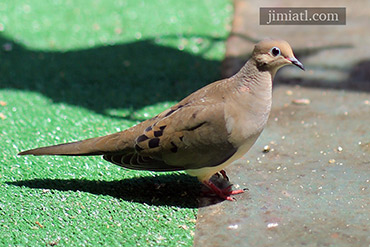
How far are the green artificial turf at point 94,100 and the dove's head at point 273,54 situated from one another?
3.20 ft

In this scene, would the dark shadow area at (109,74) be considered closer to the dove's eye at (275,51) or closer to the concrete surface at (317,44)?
the concrete surface at (317,44)

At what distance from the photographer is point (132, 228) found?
10.8 ft

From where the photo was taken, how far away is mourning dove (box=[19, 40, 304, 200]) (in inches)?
130

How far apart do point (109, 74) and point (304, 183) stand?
251 cm

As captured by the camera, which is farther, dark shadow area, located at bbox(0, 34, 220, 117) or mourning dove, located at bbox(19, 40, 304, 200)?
dark shadow area, located at bbox(0, 34, 220, 117)

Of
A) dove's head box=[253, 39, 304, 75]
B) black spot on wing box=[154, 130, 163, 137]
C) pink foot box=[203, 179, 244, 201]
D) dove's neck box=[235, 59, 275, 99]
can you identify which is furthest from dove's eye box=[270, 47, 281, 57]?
pink foot box=[203, 179, 244, 201]

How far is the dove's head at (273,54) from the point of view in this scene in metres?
3.29

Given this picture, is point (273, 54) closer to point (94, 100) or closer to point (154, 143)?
point (154, 143)

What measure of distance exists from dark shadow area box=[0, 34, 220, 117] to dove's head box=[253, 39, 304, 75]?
70.5 inches

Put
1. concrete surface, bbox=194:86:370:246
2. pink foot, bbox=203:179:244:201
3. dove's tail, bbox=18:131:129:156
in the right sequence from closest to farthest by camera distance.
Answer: concrete surface, bbox=194:86:370:246 < dove's tail, bbox=18:131:129:156 < pink foot, bbox=203:179:244:201

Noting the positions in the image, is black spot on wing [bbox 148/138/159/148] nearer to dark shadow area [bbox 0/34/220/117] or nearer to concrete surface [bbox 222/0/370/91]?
dark shadow area [bbox 0/34/220/117]

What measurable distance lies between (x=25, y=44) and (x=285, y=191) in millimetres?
3615

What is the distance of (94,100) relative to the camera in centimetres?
505

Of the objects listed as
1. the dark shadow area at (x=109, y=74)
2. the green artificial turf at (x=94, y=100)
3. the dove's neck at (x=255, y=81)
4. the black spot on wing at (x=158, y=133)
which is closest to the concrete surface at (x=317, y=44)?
the green artificial turf at (x=94, y=100)
